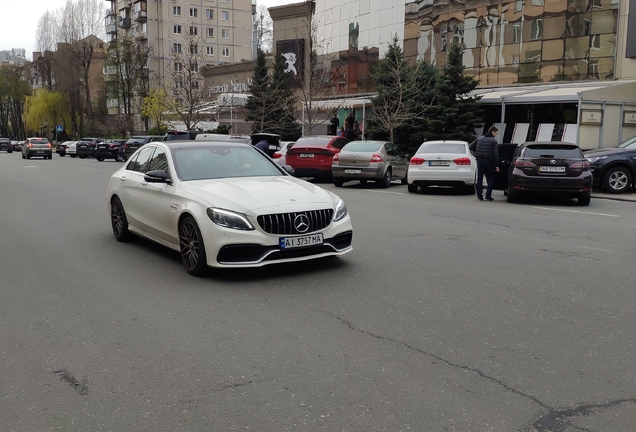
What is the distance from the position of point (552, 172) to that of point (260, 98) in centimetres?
3332

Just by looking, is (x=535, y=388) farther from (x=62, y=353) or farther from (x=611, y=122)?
(x=611, y=122)

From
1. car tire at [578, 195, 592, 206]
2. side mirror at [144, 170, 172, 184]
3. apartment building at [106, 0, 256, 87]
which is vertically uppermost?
apartment building at [106, 0, 256, 87]

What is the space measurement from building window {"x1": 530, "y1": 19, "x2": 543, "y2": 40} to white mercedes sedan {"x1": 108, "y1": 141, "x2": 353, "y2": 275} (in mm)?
26783

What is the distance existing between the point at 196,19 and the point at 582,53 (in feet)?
243

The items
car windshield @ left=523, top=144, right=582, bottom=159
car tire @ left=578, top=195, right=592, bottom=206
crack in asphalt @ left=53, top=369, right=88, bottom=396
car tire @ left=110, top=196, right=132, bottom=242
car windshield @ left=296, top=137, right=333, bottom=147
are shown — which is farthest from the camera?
car windshield @ left=296, top=137, right=333, bottom=147

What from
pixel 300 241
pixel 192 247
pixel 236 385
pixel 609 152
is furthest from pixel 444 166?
pixel 236 385

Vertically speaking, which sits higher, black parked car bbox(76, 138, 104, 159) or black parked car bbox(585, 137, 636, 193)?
black parked car bbox(585, 137, 636, 193)

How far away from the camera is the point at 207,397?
3.95 meters

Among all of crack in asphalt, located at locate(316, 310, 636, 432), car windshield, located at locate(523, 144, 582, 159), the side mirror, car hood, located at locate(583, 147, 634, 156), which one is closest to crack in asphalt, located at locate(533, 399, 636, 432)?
crack in asphalt, located at locate(316, 310, 636, 432)

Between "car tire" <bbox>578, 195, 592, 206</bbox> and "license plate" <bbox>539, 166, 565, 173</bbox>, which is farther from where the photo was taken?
"car tire" <bbox>578, 195, 592, 206</bbox>

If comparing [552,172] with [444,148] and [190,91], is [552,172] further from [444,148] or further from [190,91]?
[190,91]

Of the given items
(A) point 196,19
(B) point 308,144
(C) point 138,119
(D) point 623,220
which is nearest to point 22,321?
(D) point 623,220

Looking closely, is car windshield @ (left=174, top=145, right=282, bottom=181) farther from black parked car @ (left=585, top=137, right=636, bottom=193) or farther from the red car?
the red car

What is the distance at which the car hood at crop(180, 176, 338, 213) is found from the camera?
274 inches
